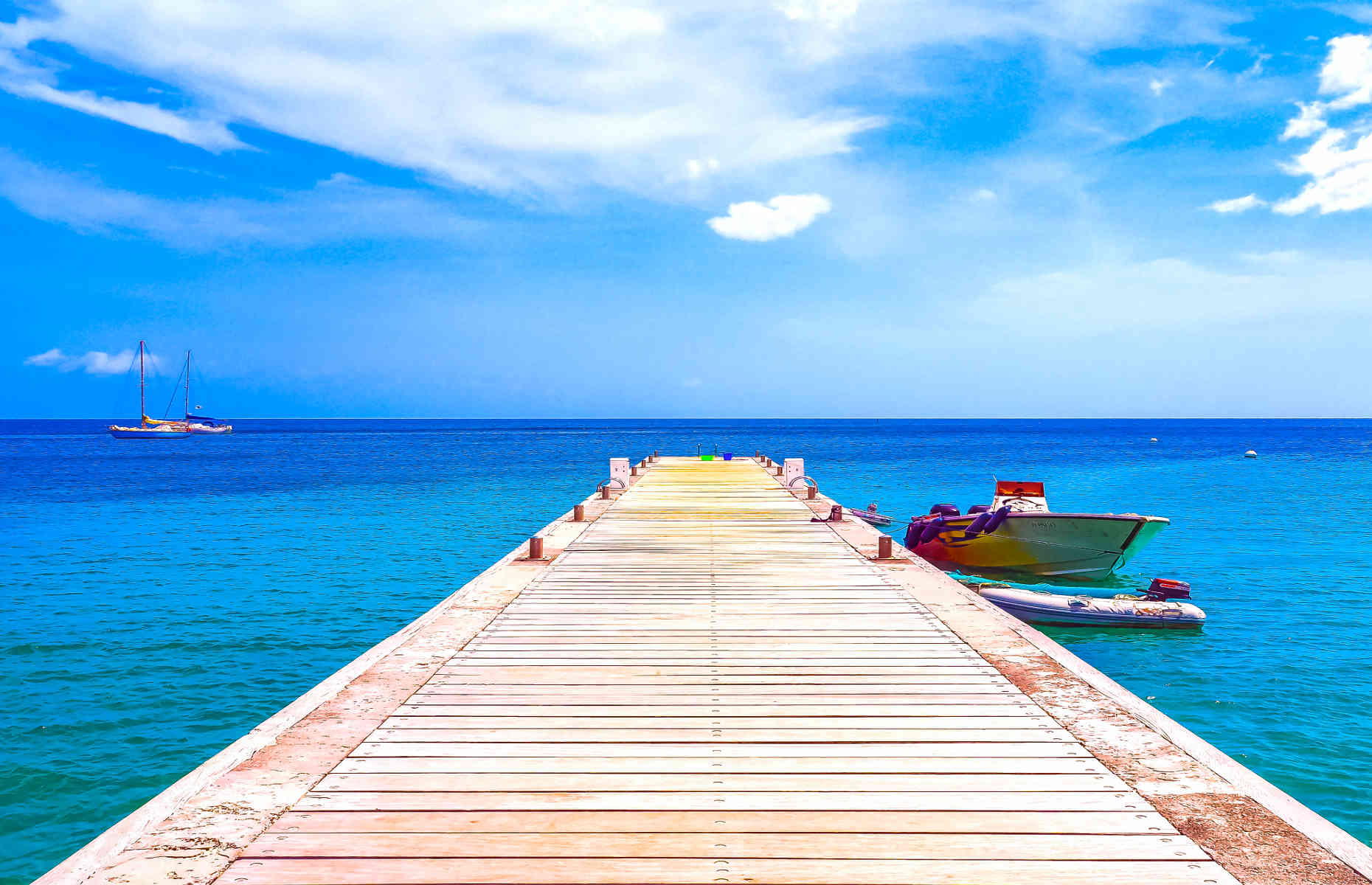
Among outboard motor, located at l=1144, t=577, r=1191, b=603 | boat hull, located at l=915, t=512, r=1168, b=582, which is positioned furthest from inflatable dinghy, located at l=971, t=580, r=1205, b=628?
boat hull, located at l=915, t=512, r=1168, b=582

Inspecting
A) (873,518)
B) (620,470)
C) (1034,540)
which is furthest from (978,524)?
(620,470)

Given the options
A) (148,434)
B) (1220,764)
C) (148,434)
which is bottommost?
(1220,764)

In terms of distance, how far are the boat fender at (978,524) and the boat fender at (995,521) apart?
5 centimetres

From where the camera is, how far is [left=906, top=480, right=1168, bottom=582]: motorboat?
1802cm

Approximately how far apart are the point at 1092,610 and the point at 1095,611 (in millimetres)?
52

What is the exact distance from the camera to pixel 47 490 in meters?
41.2

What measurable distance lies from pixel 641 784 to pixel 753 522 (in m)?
11.5

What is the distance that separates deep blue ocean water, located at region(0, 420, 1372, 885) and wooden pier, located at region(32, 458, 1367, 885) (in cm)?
391

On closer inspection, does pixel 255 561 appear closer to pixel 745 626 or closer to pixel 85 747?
pixel 85 747

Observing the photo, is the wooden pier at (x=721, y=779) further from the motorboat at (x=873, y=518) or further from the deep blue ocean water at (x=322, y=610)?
the motorboat at (x=873, y=518)

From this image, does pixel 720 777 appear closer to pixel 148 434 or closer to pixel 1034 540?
pixel 1034 540

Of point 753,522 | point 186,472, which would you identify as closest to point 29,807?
point 753,522

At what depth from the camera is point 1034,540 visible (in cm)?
1862

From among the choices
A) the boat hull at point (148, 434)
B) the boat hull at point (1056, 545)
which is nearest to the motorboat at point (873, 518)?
the boat hull at point (1056, 545)
